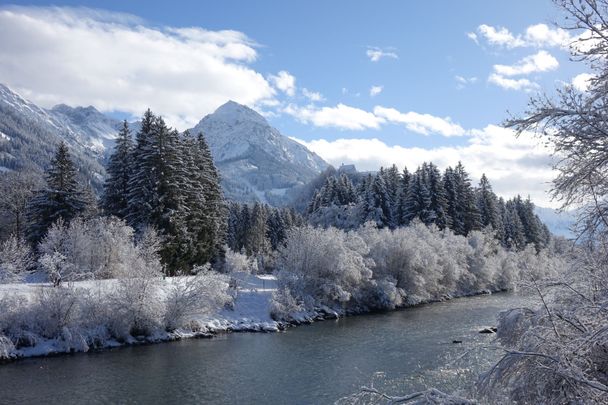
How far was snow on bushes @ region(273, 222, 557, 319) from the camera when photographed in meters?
44.4

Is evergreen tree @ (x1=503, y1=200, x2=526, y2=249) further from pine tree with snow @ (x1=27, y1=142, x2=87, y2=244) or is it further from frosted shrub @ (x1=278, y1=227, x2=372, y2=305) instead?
pine tree with snow @ (x1=27, y1=142, x2=87, y2=244)

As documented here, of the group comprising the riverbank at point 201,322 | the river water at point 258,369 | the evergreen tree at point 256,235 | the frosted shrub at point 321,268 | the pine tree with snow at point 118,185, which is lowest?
the river water at point 258,369

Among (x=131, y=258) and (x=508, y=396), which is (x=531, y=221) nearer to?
(x=131, y=258)

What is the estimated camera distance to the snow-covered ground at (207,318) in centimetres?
2733

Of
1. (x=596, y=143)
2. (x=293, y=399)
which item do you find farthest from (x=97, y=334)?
(x=596, y=143)

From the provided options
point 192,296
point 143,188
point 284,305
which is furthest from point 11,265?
point 284,305

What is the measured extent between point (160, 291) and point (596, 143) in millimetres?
31295

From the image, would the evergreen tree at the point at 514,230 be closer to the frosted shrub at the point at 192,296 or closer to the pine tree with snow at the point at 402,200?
the pine tree with snow at the point at 402,200

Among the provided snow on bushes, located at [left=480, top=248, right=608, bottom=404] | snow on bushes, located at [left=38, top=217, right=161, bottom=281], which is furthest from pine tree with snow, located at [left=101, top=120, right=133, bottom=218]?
snow on bushes, located at [left=480, top=248, right=608, bottom=404]

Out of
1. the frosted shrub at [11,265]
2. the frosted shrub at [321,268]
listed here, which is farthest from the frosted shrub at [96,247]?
the frosted shrub at [321,268]

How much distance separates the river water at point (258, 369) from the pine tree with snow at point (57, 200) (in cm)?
1793

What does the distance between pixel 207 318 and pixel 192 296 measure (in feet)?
11.5

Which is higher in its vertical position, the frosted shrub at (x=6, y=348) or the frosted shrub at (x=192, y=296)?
the frosted shrub at (x=192, y=296)

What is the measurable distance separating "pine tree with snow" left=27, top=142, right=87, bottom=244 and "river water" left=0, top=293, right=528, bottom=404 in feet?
58.8
